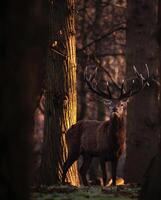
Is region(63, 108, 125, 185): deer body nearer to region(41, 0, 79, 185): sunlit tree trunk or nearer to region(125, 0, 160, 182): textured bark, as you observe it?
region(41, 0, 79, 185): sunlit tree trunk

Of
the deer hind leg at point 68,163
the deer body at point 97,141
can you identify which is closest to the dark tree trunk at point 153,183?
the deer hind leg at point 68,163

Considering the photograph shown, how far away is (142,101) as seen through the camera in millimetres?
15047

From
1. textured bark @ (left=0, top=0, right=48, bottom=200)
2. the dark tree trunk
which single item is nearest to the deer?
Result: the dark tree trunk

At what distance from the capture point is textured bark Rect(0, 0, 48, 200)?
3.80m

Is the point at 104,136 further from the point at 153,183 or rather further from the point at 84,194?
the point at 153,183

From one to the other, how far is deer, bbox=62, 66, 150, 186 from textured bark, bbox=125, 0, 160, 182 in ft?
1.32

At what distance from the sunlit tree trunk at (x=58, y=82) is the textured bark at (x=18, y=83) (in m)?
8.93

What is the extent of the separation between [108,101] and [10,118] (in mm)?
11120

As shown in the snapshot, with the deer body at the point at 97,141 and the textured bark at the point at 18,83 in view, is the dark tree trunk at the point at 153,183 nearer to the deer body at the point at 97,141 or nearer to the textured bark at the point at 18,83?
the textured bark at the point at 18,83

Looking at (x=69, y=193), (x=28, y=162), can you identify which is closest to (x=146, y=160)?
(x=69, y=193)

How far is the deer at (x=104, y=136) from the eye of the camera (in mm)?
14083

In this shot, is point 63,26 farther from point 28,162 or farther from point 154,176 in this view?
point 28,162

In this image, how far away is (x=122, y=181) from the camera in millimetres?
15484

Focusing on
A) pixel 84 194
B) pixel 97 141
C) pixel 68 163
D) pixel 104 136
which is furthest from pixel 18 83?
pixel 97 141
